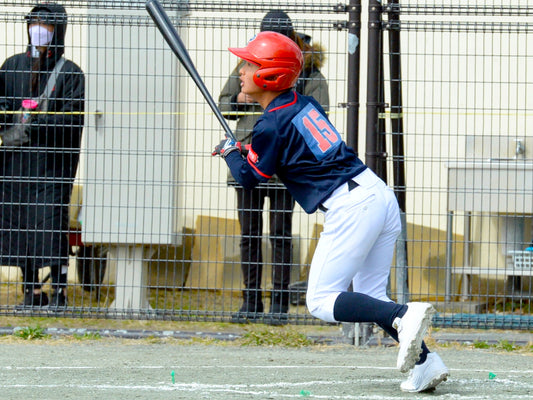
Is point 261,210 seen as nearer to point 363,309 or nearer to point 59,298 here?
point 59,298

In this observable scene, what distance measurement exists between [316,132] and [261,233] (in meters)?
2.68

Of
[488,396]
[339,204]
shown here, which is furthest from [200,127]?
[488,396]

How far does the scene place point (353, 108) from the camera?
274 inches

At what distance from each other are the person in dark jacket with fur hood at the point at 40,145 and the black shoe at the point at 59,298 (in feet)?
0.04

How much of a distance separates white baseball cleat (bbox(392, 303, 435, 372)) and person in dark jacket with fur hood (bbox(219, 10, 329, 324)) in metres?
2.77

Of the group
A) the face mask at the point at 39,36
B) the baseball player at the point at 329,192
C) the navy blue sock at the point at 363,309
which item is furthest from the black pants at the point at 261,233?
the navy blue sock at the point at 363,309

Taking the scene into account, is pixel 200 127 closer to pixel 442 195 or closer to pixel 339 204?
pixel 442 195

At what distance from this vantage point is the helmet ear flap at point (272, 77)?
4.99 metres

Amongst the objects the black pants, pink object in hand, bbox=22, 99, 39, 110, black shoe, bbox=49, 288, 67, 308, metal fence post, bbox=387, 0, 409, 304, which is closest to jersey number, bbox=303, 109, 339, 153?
metal fence post, bbox=387, 0, 409, 304

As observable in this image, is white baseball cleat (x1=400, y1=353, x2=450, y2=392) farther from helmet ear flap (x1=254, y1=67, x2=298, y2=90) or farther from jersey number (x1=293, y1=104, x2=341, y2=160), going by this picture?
helmet ear flap (x1=254, y1=67, x2=298, y2=90)

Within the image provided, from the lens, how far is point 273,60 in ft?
16.4

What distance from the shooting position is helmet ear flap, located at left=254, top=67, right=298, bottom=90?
16.4 feet

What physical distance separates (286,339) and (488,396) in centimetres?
230

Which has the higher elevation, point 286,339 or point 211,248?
point 211,248
